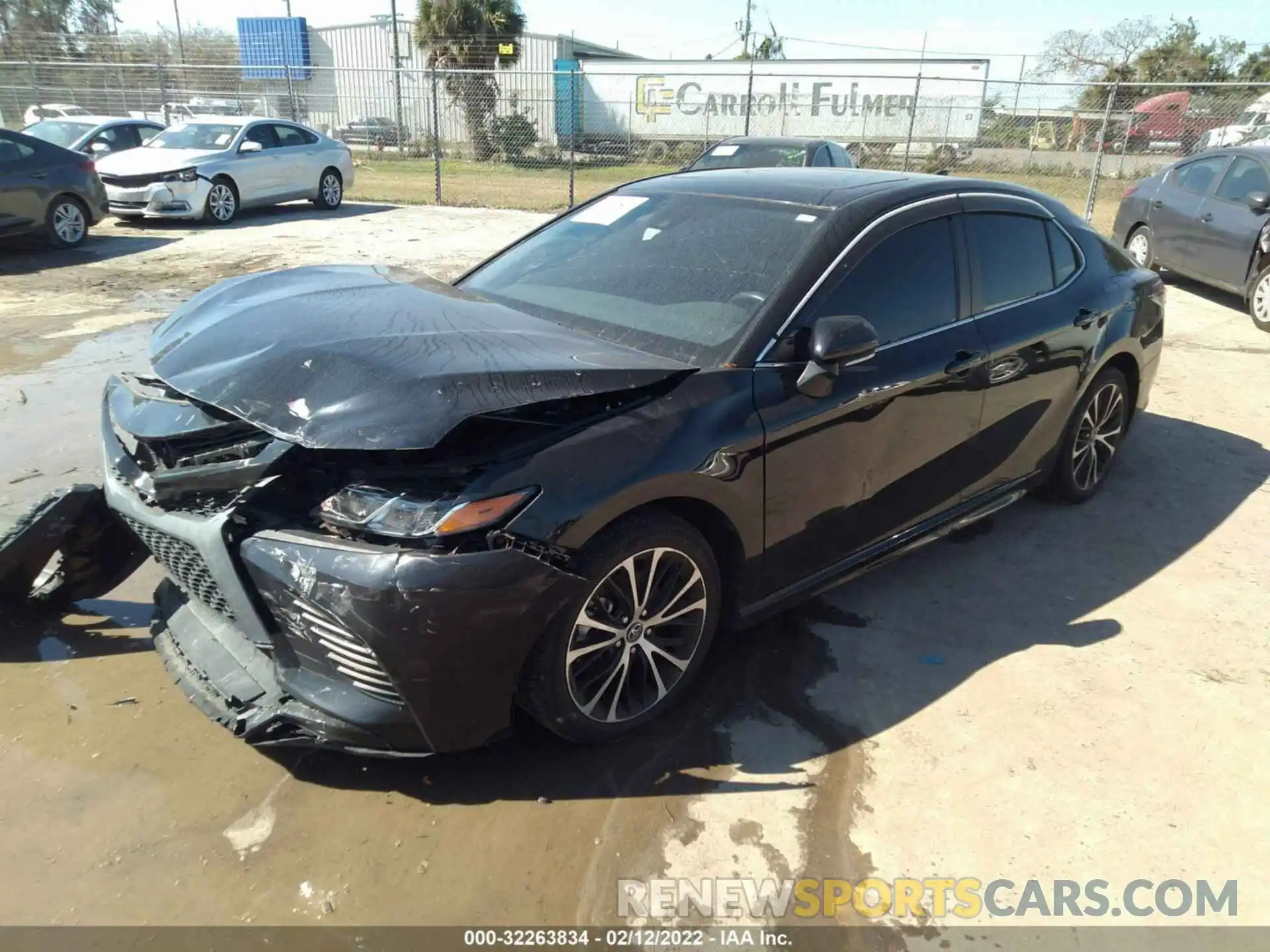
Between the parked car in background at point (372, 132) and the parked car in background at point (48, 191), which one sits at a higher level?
the parked car in background at point (372, 132)

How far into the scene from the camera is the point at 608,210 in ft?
13.7

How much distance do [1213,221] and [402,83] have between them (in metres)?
21.2

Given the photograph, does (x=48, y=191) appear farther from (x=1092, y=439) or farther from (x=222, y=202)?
(x=1092, y=439)

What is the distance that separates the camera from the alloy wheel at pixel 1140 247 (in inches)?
430

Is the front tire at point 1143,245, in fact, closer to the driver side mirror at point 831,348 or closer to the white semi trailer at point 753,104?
the driver side mirror at point 831,348

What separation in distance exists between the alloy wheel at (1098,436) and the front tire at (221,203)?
1327 centimetres

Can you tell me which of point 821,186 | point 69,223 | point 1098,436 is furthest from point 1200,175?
point 69,223

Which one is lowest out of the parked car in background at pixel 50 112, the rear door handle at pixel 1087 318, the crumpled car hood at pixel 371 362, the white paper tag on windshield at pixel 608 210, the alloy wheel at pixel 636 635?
the alloy wheel at pixel 636 635

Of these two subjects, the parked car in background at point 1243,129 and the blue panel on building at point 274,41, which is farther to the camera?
the blue panel on building at point 274,41

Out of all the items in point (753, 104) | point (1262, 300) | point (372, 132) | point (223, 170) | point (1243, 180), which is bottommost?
point (1262, 300)

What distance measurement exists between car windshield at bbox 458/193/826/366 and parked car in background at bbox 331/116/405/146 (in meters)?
22.9

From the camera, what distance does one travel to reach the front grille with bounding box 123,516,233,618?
269 cm

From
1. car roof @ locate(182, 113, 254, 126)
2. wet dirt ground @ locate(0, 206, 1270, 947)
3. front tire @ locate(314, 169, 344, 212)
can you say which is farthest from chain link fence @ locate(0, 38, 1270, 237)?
wet dirt ground @ locate(0, 206, 1270, 947)

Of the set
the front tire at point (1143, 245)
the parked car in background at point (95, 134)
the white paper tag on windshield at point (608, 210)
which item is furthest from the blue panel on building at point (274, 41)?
the white paper tag on windshield at point (608, 210)
